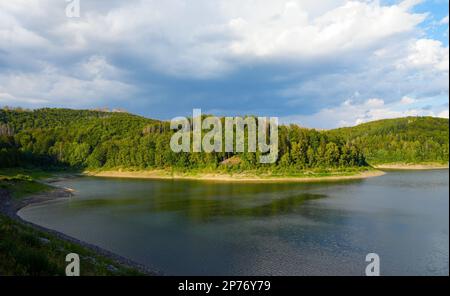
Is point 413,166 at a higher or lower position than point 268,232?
higher

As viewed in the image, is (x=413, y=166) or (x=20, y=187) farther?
(x=413, y=166)

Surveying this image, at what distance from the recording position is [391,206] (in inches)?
1893

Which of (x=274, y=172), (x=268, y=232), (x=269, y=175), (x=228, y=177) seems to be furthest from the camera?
(x=228, y=177)

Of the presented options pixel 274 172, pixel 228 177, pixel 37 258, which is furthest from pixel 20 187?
pixel 274 172

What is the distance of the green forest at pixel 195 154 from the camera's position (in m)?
114

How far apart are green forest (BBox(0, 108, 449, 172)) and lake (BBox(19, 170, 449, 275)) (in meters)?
56.4

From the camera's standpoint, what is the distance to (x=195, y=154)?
128000 mm

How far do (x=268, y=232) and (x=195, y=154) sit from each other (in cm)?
9412

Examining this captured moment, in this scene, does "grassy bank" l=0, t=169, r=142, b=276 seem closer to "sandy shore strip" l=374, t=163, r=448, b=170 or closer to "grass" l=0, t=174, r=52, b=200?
"grass" l=0, t=174, r=52, b=200

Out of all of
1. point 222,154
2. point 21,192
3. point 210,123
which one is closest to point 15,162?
point 21,192

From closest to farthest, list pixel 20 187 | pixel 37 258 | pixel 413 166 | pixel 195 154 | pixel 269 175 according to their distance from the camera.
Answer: pixel 37 258 → pixel 20 187 → pixel 269 175 → pixel 195 154 → pixel 413 166

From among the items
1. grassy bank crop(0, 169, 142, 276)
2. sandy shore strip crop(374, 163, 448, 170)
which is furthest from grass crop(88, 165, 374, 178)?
grassy bank crop(0, 169, 142, 276)

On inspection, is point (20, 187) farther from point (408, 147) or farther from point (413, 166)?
point (408, 147)

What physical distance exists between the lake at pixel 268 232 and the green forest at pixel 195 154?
185 ft
